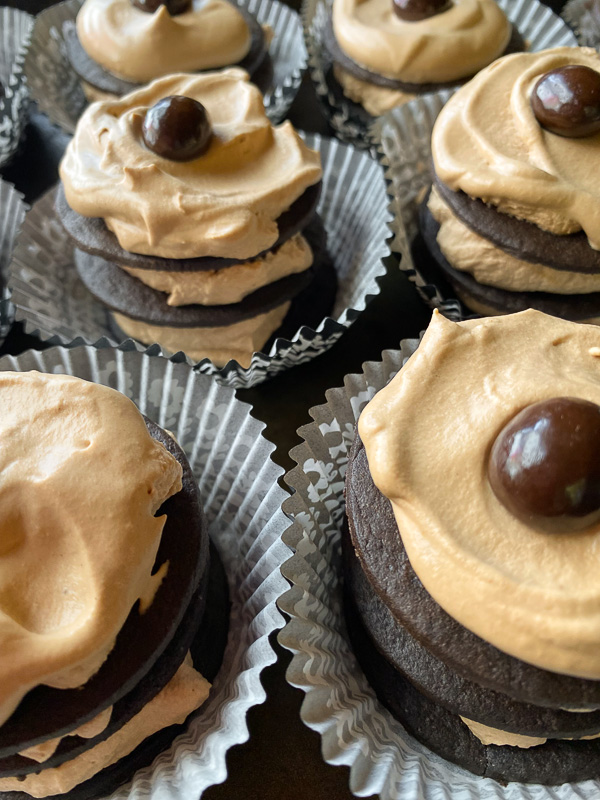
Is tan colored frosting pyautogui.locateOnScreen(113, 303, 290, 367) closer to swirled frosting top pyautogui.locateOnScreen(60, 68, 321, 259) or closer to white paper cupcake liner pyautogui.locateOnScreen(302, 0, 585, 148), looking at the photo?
swirled frosting top pyautogui.locateOnScreen(60, 68, 321, 259)

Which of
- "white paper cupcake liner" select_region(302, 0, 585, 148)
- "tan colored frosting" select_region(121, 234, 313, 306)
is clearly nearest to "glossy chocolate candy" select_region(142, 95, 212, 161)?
"tan colored frosting" select_region(121, 234, 313, 306)

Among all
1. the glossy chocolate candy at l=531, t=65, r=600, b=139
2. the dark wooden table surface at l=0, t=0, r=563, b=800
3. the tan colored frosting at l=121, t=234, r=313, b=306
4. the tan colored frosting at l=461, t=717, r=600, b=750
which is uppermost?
the glossy chocolate candy at l=531, t=65, r=600, b=139

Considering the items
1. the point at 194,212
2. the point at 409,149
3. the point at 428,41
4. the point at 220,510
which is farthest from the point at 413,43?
the point at 220,510

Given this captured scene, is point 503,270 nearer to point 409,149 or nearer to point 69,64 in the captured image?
point 409,149

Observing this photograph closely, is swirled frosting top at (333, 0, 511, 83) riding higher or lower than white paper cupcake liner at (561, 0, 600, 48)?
lower

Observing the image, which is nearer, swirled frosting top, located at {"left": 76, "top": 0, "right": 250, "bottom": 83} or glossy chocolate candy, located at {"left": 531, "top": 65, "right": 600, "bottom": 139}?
glossy chocolate candy, located at {"left": 531, "top": 65, "right": 600, "bottom": 139}

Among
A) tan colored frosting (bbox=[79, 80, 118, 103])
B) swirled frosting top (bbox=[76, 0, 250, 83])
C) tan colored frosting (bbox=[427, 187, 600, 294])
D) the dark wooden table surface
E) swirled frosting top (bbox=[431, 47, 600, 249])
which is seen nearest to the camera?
the dark wooden table surface
